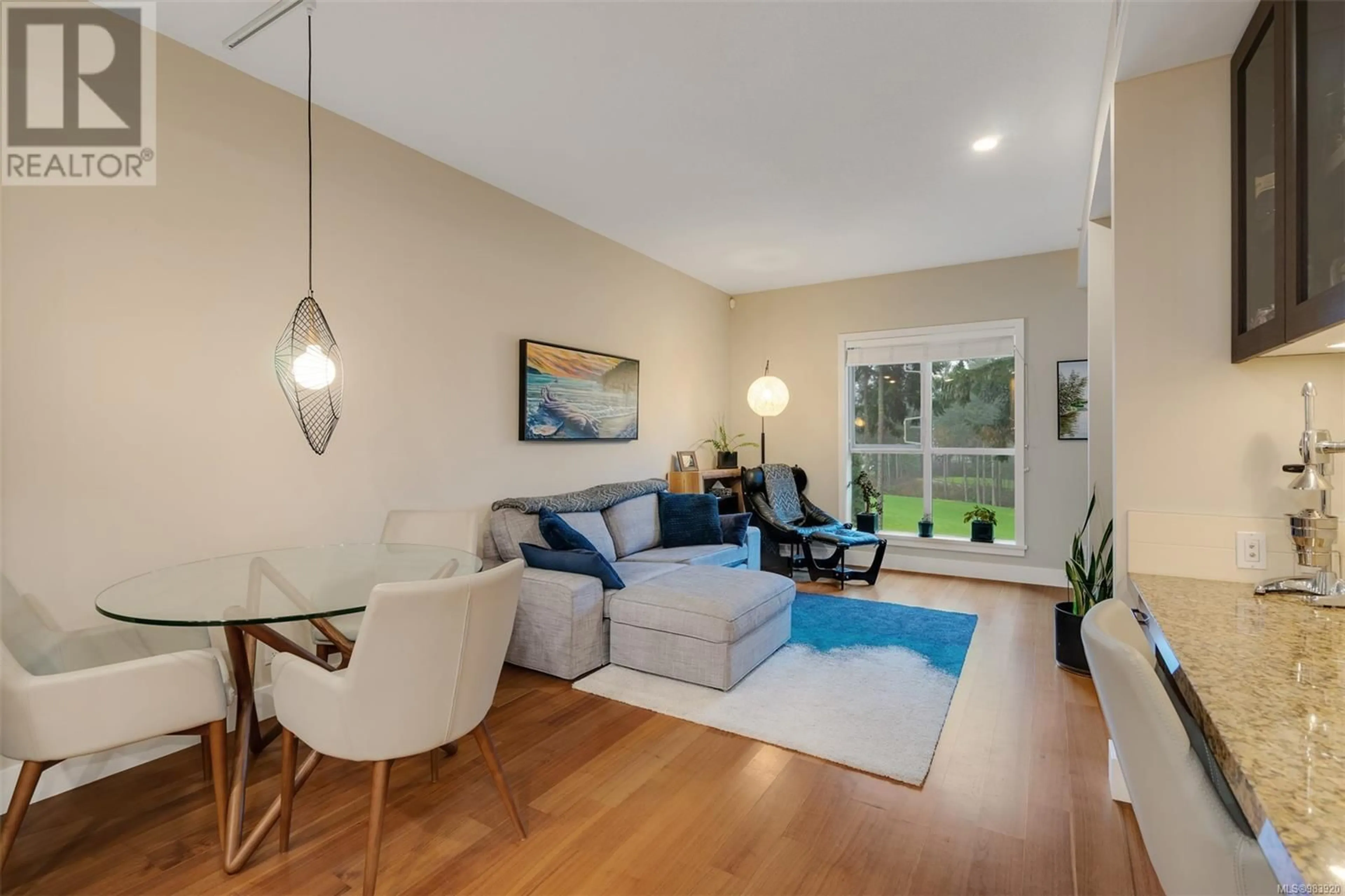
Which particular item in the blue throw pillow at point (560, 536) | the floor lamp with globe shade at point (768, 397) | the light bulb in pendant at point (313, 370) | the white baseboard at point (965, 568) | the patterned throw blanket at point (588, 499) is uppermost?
the floor lamp with globe shade at point (768, 397)

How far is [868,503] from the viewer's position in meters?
6.05

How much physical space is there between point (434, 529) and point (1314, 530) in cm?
321

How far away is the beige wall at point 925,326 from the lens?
511cm

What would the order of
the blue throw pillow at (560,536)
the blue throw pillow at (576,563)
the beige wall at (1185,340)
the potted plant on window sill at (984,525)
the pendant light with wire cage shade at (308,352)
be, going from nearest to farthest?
1. the beige wall at (1185,340)
2. the pendant light with wire cage shade at (308,352)
3. the blue throw pillow at (576,563)
4. the blue throw pillow at (560,536)
5. the potted plant on window sill at (984,525)

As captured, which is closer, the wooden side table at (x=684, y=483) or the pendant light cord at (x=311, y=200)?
the pendant light cord at (x=311, y=200)

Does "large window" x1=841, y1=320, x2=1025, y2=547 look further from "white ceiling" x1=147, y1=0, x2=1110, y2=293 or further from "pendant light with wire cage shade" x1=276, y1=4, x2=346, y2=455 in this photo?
"pendant light with wire cage shade" x1=276, y1=4, x2=346, y2=455

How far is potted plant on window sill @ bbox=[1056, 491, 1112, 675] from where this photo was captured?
3.08 m

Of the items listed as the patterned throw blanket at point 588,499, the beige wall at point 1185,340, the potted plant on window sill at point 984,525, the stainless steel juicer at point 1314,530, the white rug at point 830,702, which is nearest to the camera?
the stainless steel juicer at point 1314,530

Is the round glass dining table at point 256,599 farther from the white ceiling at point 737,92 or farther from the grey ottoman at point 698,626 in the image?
the white ceiling at point 737,92

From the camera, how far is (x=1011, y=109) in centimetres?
292

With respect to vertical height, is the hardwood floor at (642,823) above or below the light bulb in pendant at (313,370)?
below

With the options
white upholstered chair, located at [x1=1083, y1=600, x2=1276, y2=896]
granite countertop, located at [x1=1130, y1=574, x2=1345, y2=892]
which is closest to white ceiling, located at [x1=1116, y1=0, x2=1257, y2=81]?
granite countertop, located at [x1=1130, y1=574, x2=1345, y2=892]
